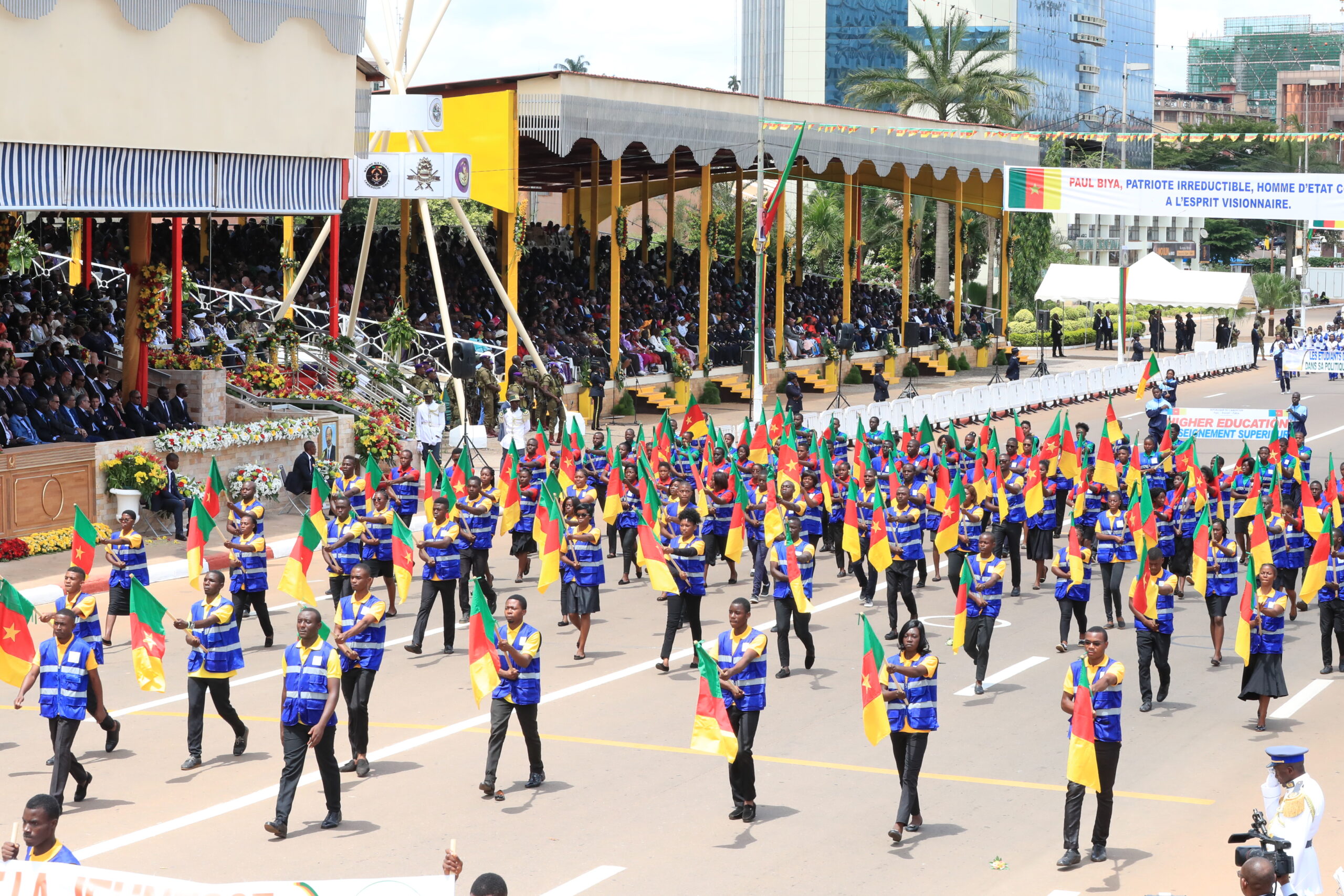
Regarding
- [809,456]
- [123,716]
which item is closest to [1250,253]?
[809,456]

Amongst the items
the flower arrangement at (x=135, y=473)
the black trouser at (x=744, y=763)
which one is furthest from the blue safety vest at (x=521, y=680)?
the flower arrangement at (x=135, y=473)

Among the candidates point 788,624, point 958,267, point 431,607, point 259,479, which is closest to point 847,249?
point 958,267

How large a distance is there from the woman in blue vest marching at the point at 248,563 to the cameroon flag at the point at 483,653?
4.60 meters

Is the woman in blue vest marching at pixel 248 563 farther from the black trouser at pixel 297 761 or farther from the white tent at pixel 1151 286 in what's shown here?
the white tent at pixel 1151 286

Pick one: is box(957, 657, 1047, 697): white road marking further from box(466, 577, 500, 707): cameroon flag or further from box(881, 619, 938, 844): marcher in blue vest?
box(466, 577, 500, 707): cameroon flag

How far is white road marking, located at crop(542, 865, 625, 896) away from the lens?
10.1 meters

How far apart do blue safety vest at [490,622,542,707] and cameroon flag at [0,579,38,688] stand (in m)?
3.94

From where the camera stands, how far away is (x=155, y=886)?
7.80 m

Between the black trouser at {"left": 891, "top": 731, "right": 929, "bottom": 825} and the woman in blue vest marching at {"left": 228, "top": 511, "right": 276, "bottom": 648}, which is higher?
the woman in blue vest marching at {"left": 228, "top": 511, "right": 276, "bottom": 648}

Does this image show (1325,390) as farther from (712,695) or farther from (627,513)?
(712,695)

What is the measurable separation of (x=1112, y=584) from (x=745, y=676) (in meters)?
6.85

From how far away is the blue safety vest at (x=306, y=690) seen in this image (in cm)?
1109

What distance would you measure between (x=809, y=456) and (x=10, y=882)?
16.9 m

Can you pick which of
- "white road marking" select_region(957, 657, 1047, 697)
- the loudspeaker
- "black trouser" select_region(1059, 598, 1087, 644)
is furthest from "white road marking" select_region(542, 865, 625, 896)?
the loudspeaker
